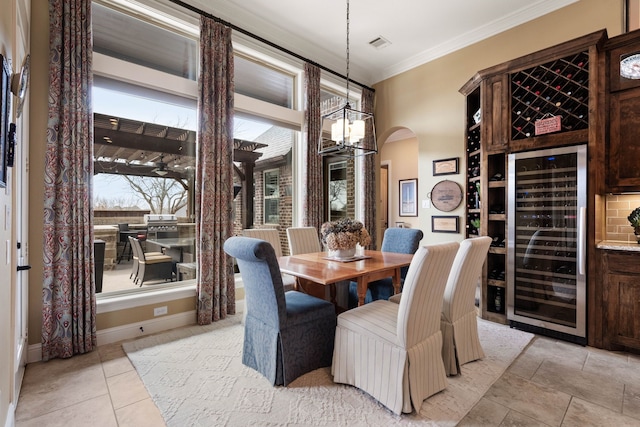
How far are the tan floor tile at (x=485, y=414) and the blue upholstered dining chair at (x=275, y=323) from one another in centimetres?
101

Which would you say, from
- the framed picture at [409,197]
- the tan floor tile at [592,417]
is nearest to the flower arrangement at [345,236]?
the tan floor tile at [592,417]

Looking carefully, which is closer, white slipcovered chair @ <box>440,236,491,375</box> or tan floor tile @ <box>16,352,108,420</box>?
tan floor tile @ <box>16,352,108,420</box>

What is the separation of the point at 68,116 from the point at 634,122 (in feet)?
16.4

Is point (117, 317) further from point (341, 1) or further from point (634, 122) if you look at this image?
point (634, 122)

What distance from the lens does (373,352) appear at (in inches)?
79.7

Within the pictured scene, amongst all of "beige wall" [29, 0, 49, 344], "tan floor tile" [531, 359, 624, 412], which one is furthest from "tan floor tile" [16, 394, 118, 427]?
"tan floor tile" [531, 359, 624, 412]

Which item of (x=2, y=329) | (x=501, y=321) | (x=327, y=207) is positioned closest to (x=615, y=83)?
(x=501, y=321)

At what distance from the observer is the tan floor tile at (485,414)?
1.84 m

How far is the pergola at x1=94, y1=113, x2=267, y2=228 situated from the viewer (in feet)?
10.3

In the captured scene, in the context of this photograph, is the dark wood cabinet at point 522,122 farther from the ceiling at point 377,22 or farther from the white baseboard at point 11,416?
the white baseboard at point 11,416

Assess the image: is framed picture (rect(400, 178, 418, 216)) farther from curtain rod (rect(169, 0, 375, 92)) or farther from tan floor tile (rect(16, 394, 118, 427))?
tan floor tile (rect(16, 394, 118, 427))

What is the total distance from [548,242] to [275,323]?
288 cm

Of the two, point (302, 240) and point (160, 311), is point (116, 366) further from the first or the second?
point (302, 240)

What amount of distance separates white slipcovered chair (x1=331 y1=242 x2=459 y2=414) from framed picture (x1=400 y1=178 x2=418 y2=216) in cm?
524
